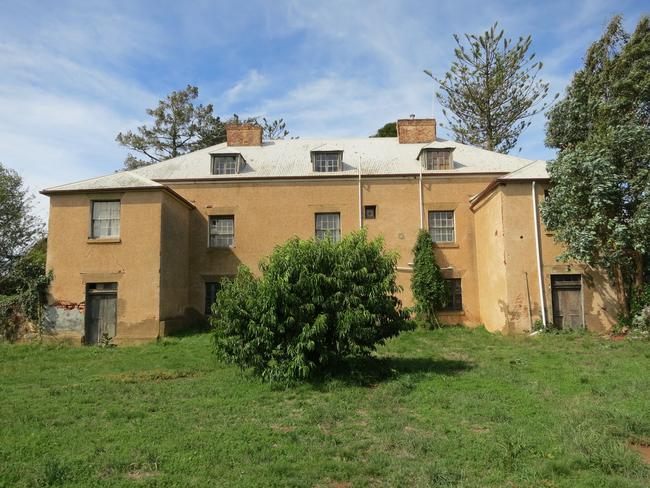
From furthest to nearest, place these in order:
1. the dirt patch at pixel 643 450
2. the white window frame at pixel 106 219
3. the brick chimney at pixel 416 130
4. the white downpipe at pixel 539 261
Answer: the brick chimney at pixel 416 130 → the white window frame at pixel 106 219 → the white downpipe at pixel 539 261 → the dirt patch at pixel 643 450

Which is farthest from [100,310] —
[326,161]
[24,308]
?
[326,161]

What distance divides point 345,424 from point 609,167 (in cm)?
1174

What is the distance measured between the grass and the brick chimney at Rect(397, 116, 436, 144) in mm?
12789

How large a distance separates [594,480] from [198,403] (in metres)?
6.14

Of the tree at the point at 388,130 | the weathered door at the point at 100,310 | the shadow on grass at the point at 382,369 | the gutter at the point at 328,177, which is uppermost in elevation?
the tree at the point at 388,130

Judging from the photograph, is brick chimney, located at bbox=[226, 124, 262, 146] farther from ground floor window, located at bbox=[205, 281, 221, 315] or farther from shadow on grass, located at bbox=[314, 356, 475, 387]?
shadow on grass, located at bbox=[314, 356, 475, 387]

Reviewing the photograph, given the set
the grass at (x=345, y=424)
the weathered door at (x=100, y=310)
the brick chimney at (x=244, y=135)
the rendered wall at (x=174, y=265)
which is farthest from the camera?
the brick chimney at (x=244, y=135)

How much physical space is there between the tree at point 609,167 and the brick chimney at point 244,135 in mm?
13273

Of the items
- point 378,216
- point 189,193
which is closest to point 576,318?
point 378,216

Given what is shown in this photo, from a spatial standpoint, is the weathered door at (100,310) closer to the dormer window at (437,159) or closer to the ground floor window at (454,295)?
the ground floor window at (454,295)

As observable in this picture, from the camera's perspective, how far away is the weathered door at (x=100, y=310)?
1669cm

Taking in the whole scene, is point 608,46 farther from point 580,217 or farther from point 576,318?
point 576,318

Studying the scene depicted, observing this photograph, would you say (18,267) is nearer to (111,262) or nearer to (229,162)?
(111,262)

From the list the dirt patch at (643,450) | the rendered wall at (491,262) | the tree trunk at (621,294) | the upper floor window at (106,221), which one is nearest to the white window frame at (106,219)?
the upper floor window at (106,221)
